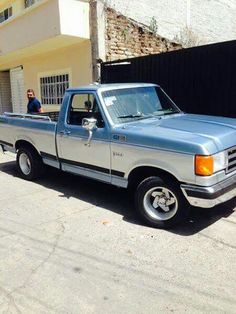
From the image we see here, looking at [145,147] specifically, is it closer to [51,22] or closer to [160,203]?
[160,203]

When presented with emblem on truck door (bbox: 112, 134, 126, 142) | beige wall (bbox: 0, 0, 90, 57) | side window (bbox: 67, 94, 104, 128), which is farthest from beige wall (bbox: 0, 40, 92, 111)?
emblem on truck door (bbox: 112, 134, 126, 142)

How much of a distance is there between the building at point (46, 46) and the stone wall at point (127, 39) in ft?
2.43

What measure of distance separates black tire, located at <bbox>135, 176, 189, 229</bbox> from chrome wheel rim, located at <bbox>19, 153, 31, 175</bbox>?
128 inches

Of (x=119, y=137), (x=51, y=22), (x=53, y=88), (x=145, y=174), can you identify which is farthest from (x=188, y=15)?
(x=145, y=174)

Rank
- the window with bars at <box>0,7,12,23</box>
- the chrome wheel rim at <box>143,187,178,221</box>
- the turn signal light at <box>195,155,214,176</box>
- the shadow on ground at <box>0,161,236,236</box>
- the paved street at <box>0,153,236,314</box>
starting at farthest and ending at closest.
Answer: the window with bars at <box>0,7,12,23</box>, the shadow on ground at <box>0,161,236,236</box>, the chrome wheel rim at <box>143,187,178,221</box>, the turn signal light at <box>195,155,214,176</box>, the paved street at <box>0,153,236,314</box>

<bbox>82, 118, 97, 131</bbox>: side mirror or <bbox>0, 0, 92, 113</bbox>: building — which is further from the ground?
<bbox>0, 0, 92, 113</bbox>: building

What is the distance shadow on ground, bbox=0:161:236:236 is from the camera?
472 centimetres

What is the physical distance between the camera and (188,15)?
14297 millimetres

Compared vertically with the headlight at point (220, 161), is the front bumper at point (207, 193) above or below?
below

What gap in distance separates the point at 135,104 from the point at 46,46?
7987mm

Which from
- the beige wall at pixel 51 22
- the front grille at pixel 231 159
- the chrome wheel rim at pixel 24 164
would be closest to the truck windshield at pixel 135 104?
the front grille at pixel 231 159

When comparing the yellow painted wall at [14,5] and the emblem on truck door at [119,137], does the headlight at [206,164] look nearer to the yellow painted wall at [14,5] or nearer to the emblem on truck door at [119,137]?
the emblem on truck door at [119,137]

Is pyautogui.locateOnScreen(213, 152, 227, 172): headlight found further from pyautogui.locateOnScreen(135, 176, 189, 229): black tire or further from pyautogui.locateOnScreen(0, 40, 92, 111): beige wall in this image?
pyautogui.locateOnScreen(0, 40, 92, 111): beige wall

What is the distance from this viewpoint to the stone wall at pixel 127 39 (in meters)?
11.4
